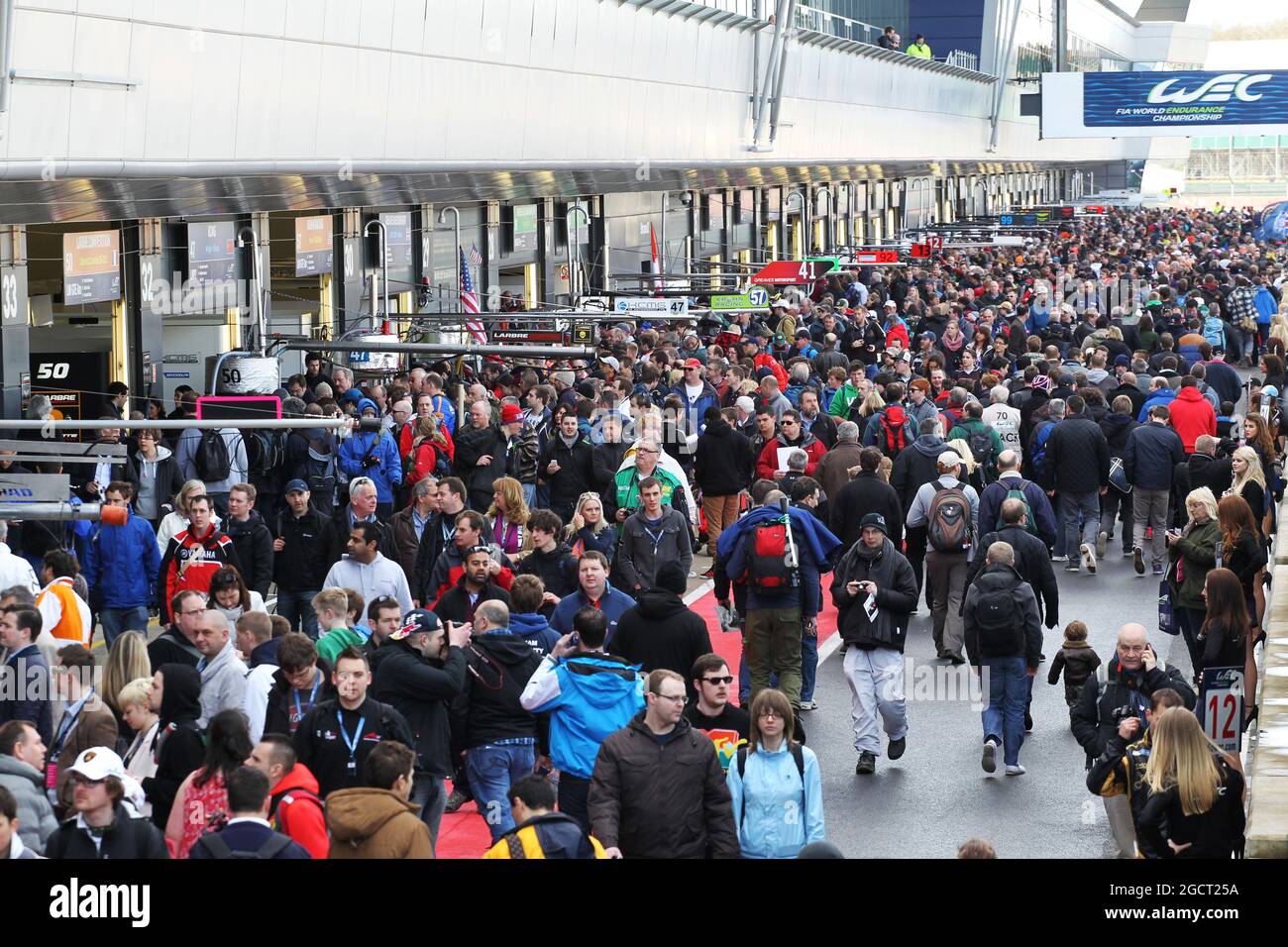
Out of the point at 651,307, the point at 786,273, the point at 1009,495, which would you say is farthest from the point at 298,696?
the point at 786,273

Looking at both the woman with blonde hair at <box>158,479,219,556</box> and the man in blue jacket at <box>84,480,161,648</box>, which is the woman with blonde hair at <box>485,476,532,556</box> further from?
the man in blue jacket at <box>84,480,161,648</box>

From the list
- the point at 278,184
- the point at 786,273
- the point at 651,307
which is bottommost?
the point at 651,307

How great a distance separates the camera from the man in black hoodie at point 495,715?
9797 mm

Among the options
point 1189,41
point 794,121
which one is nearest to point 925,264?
point 794,121

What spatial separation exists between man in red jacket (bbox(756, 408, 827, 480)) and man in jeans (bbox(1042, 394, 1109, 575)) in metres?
2.07

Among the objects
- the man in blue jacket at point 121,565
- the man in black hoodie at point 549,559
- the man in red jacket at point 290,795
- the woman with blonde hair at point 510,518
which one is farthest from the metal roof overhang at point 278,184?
the man in red jacket at point 290,795

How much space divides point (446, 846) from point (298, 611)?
3827mm

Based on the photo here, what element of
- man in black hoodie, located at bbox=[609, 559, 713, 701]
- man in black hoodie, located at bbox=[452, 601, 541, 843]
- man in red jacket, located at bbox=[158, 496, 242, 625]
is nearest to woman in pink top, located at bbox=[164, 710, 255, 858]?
man in black hoodie, located at bbox=[452, 601, 541, 843]

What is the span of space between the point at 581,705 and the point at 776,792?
1.39 m

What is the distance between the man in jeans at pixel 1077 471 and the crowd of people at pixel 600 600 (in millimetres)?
32

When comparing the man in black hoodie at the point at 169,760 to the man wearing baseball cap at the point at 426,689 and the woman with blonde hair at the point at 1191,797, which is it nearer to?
the man wearing baseball cap at the point at 426,689

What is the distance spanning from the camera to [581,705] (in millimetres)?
9469

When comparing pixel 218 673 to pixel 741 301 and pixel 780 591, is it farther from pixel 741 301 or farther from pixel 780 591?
pixel 741 301

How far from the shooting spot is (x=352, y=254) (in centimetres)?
2781
